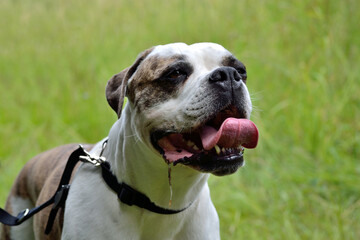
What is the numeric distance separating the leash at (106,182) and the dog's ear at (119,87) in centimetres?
31

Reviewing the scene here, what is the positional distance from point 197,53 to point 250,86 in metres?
3.24

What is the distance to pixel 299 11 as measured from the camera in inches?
254

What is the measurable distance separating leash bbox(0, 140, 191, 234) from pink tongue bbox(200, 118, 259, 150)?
19.1 inches

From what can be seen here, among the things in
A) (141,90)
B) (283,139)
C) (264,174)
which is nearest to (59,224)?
(141,90)

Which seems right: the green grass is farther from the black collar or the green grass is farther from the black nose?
the black collar

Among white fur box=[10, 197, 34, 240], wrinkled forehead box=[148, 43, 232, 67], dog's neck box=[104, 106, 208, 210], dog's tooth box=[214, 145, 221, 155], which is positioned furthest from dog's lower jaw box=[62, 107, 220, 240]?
white fur box=[10, 197, 34, 240]

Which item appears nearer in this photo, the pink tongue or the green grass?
the pink tongue

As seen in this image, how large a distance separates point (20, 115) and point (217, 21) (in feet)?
9.68

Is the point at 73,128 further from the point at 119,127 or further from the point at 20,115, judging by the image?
the point at 119,127

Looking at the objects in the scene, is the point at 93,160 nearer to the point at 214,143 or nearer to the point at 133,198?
the point at 133,198

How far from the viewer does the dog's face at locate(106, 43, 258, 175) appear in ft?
7.66

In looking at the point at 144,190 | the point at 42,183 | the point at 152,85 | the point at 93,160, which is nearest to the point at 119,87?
the point at 152,85

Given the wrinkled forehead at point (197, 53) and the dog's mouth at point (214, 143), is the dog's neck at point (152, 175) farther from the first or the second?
the wrinkled forehead at point (197, 53)

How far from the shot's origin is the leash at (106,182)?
2.58 meters
